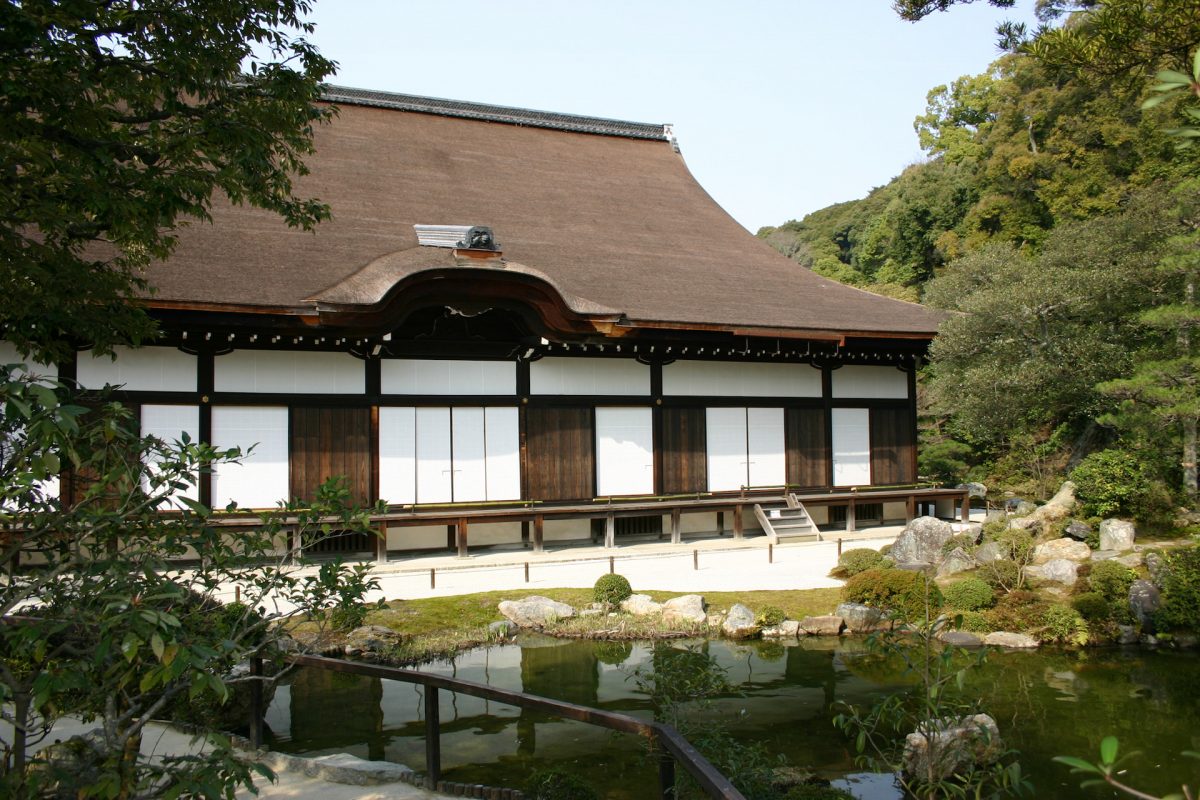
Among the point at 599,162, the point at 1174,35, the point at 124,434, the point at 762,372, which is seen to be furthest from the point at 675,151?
the point at 124,434

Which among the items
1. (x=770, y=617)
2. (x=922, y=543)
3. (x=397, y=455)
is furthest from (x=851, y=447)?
(x=397, y=455)

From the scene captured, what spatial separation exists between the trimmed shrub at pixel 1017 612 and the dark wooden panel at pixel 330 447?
9.32m

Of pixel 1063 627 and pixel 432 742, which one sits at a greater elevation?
pixel 432 742

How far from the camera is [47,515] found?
3004 millimetres

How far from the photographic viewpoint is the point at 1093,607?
1001cm

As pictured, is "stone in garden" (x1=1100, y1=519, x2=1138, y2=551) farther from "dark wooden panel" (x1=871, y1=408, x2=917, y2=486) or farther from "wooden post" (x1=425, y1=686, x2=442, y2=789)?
"wooden post" (x1=425, y1=686, x2=442, y2=789)

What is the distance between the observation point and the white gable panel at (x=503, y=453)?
A: 48.0 ft

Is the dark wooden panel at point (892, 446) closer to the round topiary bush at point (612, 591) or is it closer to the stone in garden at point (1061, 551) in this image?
the stone in garden at point (1061, 551)

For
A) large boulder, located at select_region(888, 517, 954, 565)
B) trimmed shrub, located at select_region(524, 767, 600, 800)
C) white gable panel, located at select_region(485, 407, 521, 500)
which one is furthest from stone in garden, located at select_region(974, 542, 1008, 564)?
trimmed shrub, located at select_region(524, 767, 600, 800)

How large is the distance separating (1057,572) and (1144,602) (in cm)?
127

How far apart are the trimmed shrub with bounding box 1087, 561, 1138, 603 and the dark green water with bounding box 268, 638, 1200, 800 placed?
93 centimetres

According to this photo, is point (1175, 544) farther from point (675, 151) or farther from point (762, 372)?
point (675, 151)

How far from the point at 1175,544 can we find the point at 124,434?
46.5 feet

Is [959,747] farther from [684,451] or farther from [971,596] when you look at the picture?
[684,451]
